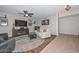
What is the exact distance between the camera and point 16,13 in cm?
156

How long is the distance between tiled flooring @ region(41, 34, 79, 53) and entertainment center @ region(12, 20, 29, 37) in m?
0.58

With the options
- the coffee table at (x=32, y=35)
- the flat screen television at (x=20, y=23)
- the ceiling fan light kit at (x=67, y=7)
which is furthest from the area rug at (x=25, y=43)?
the ceiling fan light kit at (x=67, y=7)

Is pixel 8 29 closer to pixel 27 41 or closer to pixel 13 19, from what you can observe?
pixel 13 19

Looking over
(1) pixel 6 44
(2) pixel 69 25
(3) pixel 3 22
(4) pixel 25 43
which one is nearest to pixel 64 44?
(2) pixel 69 25

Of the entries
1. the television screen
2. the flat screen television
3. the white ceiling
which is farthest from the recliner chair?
the white ceiling

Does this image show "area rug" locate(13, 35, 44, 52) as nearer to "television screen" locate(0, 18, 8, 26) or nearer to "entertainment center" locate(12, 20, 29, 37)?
"entertainment center" locate(12, 20, 29, 37)

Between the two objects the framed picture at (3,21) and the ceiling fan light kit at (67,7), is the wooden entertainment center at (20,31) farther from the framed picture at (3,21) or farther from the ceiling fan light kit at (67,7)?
the ceiling fan light kit at (67,7)

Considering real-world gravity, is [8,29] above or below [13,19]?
below

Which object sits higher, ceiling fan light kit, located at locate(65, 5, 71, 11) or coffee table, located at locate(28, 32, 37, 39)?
ceiling fan light kit, located at locate(65, 5, 71, 11)

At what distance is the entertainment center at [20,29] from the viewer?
163cm

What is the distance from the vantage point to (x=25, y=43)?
5.57ft

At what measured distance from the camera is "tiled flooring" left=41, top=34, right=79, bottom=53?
1.59 m
